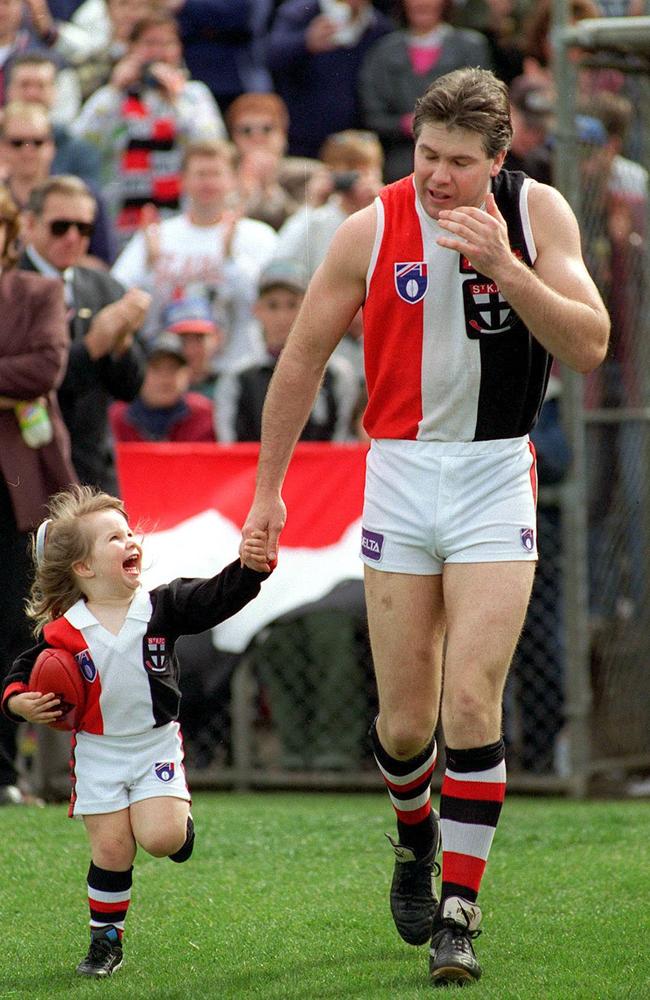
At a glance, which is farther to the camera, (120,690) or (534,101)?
(534,101)

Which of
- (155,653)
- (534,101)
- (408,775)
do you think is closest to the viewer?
(155,653)

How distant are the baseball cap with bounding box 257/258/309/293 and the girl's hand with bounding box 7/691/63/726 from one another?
4839 mm

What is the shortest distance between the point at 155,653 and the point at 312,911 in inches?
49.9

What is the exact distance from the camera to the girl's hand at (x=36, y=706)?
419 centimetres

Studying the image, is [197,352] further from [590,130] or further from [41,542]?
[41,542]

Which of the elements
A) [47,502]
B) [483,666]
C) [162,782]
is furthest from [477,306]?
[47,502]

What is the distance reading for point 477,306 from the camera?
427 cm

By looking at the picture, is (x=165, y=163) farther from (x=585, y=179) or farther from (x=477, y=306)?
(x=477, y=306)

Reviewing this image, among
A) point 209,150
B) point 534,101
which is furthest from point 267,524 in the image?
Answer: point 534,101

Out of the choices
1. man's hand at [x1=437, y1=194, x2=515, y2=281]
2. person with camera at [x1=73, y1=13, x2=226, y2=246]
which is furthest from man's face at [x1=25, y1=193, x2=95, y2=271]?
man's hand at [x1=437, y1=194, x2=515, y2=281]

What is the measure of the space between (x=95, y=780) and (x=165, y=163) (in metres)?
7.10

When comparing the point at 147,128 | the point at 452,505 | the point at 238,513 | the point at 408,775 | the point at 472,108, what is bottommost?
the point at 238,513

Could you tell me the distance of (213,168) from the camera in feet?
32.4

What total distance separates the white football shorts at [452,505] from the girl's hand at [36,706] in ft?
3.12
